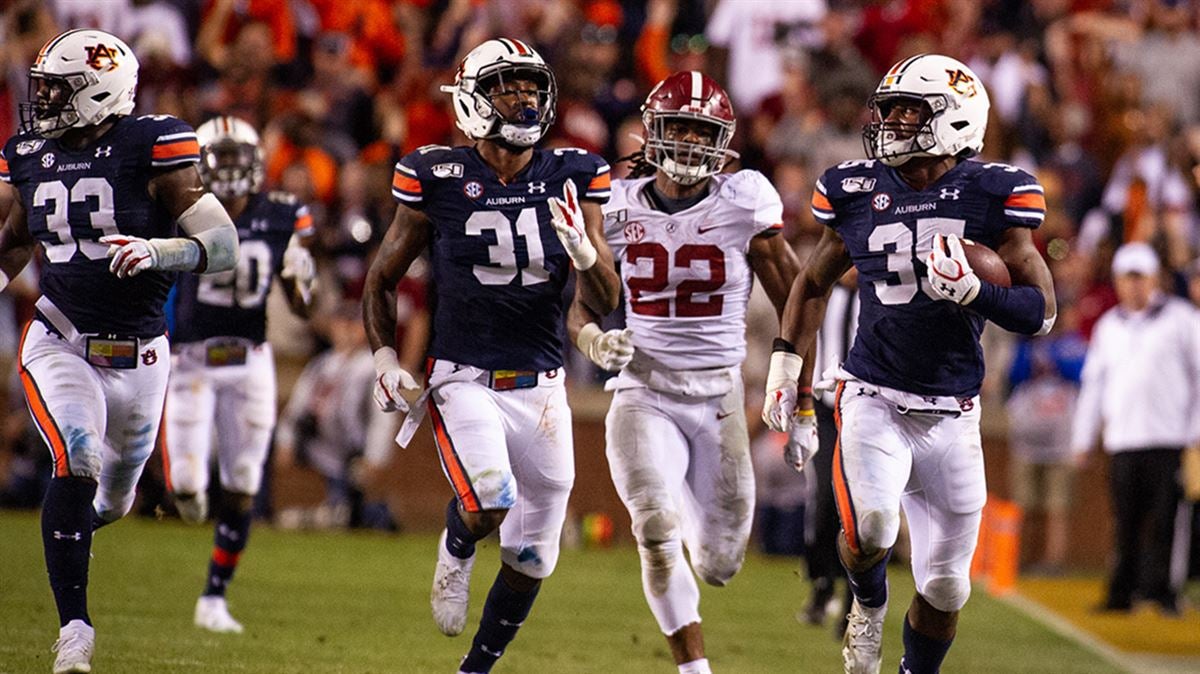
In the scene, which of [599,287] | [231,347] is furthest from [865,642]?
[231,347]

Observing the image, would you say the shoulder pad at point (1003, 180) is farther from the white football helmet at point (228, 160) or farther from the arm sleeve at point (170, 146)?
the white football helmet at point (228, 160)

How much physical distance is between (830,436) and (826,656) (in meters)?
1.03

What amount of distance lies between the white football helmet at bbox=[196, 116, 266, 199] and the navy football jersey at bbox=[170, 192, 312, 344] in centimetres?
13

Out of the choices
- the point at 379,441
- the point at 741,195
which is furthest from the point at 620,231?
the point at 379,441

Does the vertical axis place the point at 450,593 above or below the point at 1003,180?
below

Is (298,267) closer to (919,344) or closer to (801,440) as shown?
(801,440)

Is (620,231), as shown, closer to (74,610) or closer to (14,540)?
(74,610)

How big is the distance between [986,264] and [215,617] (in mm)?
3857

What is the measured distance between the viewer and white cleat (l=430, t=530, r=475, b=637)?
602 centimetres

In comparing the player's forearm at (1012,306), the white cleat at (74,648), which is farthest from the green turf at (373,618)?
the player's forearm at (1012,306)

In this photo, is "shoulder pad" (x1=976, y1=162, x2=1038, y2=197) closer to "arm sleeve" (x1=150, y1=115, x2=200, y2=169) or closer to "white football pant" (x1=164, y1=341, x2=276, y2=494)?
"arm sleeve" (x1=150, y1=115, x2=200, y2=169)

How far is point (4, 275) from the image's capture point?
6234mm

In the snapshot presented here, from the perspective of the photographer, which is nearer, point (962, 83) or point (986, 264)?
point (986, 264)

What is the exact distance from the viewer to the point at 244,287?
26.0 feet
